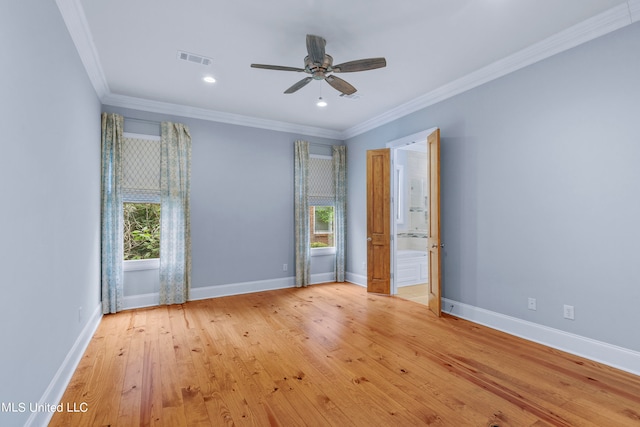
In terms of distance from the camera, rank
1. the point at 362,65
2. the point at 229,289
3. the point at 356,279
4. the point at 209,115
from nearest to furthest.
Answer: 1. the point at 362,65
2. the point at 209,115
3. the point at 229,289
4. the point at 356,279

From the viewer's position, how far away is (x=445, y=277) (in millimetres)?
4125

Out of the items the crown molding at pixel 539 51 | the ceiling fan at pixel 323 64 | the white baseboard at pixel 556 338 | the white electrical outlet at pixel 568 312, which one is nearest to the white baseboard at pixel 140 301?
the ceiling fan at pixel 323 64

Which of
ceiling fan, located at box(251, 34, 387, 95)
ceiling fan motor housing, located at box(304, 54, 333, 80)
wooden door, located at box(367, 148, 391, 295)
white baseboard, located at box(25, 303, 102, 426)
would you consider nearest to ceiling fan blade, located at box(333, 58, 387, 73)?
ceiling fan, located at box(251, 34, 387, 95)

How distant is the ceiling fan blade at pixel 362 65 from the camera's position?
2676 mm

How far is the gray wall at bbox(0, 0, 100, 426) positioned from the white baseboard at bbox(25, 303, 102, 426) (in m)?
0.07

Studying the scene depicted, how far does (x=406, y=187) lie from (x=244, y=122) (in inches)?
147

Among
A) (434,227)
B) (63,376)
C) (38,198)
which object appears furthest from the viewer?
(434,227)

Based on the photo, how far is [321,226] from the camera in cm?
623

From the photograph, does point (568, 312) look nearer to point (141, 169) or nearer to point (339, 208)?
point (339, 208)

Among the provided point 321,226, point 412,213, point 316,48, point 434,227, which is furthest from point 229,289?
point 412,213

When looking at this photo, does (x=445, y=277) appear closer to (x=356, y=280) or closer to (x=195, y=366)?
(x=356, y=280)

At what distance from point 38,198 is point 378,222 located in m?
4.37

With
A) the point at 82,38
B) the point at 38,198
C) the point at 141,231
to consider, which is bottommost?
the point at 141,231

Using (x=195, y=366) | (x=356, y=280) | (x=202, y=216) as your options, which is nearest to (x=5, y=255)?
(x=195, y=366)
